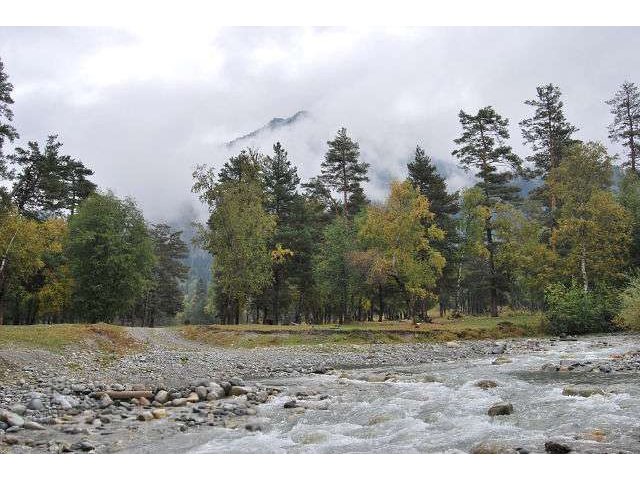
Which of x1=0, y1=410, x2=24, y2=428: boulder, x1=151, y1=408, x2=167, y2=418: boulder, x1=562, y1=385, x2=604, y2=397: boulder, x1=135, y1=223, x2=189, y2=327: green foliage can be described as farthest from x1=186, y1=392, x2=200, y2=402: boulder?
x1=135, y1=223, x2=189, y2=327: green foliage

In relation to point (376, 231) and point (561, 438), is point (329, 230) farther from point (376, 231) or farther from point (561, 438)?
point (561, 438)

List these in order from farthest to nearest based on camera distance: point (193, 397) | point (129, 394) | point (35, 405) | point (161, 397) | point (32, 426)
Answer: point (129, 394) < point (193, 397) < point (161, 397) < point (35, 405) < point (32, 426)

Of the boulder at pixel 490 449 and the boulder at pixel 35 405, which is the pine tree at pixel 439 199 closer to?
the boulder at pixel 35 405

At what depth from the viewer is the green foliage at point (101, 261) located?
145ft

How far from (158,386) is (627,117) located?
5426 cm

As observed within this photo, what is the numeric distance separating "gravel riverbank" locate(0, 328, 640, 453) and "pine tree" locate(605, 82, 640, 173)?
102ft

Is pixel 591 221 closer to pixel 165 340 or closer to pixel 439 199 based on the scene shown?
pixel 439 199

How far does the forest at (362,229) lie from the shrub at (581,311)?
0.10 meters

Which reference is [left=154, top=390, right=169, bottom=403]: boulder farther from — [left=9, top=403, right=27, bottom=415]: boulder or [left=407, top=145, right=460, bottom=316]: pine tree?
[left=407, top=145, right=460, bottom=316]: pine tree

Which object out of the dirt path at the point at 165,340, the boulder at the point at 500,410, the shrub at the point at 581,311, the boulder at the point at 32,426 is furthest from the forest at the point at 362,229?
the boulder at the point at 32,426

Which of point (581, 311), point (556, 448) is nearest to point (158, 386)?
point (556, 448)

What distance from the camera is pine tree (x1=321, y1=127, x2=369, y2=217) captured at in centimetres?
5812

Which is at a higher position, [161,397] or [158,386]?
[161,397]

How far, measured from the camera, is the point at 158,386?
662 inches
